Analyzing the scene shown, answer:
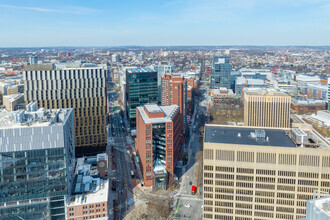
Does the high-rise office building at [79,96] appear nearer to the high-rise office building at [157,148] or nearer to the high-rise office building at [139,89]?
the high-rise office building at [157,148]

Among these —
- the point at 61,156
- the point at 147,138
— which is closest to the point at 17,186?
the point at 61,156

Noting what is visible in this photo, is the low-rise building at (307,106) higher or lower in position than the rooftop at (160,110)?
lower

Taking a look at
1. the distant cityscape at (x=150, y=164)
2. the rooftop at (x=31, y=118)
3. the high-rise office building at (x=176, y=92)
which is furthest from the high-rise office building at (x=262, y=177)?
the high-rise office building at (x=176, y=92)

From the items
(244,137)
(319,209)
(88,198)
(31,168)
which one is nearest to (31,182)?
(31,168)

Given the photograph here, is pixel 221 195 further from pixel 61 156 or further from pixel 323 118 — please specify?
pixel 323 118

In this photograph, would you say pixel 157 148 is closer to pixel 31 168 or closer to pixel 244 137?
pixel 244 137

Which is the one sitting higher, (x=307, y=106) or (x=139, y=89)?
(x=139, y=89)

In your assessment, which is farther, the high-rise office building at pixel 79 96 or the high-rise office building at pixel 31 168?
the high-rise office building at pixel 79 96

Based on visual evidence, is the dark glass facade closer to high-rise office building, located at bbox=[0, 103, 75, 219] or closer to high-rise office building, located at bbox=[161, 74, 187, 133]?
high-rise office building, located at bbox=[0, 103, 75, 219]
